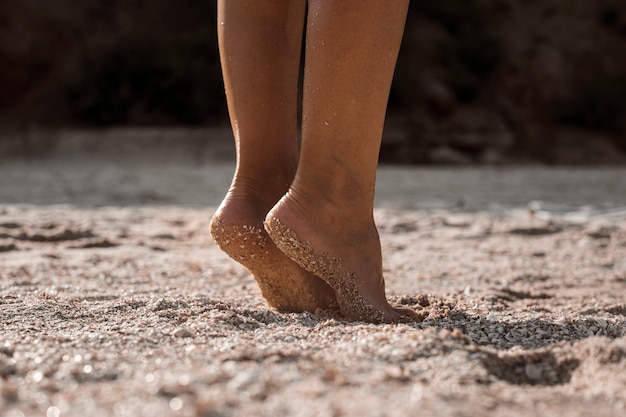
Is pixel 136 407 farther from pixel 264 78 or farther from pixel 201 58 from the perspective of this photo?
pixel 201 58

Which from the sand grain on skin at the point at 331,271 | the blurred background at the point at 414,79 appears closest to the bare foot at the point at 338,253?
the sand grain on skin at the point at 331,271

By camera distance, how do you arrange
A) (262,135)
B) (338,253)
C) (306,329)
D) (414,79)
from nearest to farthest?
(306,329) < (338,253) < (262,135) < (414,79)

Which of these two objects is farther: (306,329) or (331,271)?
(331,271)

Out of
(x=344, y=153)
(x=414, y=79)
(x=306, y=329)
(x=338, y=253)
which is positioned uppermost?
(x=414, y=79)

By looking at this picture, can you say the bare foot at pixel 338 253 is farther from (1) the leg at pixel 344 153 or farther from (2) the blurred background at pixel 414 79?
(2) the blurred background at pixel 414 79

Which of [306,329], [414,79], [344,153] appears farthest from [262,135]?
[414,79]

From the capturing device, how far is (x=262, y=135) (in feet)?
4.78

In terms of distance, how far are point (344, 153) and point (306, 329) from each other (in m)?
0.30

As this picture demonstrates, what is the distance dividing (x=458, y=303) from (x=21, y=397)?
956 millimetres

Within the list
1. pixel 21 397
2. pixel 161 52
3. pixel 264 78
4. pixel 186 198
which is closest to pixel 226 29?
pixel 264 78

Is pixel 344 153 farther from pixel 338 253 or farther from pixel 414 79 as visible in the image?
pixel 414 79

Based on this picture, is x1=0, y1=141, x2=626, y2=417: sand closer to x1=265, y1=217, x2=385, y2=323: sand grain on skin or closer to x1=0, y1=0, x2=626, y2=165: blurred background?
x1=265, y1=217, x2=385, y2=323: sand grain on skin

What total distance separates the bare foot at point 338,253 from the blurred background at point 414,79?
23.3ft

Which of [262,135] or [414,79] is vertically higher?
[414,79]
